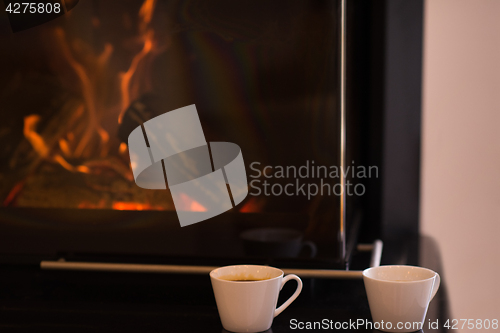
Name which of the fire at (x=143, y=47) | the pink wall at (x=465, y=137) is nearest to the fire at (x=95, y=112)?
the fire at (x=143, y=47)

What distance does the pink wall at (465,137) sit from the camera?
3.50 feet

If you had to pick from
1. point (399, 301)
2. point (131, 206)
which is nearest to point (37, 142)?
point (131, 206)

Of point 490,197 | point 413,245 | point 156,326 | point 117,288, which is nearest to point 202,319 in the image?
point 156,326

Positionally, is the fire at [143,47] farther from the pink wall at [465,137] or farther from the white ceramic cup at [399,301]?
the pink wall at [465,137]

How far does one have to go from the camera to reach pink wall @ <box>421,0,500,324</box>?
1.07 metres

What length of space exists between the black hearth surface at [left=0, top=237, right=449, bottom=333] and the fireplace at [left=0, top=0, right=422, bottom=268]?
0.14 ft

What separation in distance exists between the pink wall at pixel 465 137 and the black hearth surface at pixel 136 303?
1.30 ft

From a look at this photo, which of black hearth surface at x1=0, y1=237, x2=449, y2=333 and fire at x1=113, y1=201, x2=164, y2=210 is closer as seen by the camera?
black hearth surface at x1=0, y1=237, x2=449, y2=333

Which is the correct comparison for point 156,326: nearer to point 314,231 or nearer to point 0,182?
point 314,231

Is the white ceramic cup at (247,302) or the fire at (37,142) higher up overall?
the fire at (37,142)

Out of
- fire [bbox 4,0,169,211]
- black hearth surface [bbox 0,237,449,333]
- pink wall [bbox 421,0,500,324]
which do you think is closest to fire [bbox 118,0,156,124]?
fire [bbox 4,0,169,211]

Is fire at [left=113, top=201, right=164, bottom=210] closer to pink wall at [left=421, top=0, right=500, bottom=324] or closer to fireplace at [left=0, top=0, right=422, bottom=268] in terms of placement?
fireplace at [left=0, top=0, right=422, bottom=268]

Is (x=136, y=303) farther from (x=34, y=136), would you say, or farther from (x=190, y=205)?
(x=34, y=136)

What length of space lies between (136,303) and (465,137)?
2.70ft
